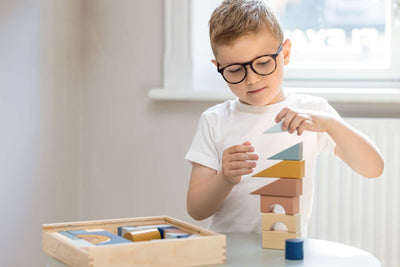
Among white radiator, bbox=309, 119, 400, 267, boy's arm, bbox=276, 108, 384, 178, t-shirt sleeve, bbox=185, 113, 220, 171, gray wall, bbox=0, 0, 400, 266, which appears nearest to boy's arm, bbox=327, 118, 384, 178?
boy's arm, bbox=276, 108, 384, 178

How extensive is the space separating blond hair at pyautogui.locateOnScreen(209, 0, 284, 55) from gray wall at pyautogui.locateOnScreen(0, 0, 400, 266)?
0.95 meters

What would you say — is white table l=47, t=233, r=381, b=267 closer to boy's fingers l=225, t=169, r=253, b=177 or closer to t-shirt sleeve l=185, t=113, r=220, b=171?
boy's fingers l=225, t=169, r=253, b=177

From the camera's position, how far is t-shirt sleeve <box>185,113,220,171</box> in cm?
176

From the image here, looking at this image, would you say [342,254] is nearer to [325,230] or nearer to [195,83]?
[325,230]

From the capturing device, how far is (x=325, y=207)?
2521 millimetres

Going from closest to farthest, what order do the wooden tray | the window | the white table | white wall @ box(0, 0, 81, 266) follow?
1. the wooden tray
2. the white table
3. white wall @ box(0, 0, 81, 266)
4. the window

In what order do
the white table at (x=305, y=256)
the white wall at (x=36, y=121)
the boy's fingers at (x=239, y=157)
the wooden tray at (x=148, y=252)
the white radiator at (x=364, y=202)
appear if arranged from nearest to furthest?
the wooden tray at (x=148, y=252) < the white table at (x=305, y=256) < the boy's fingers at (x=239, y=157) < the white wall at (x=36, y=121) < the white radiator at (x=364, y=202)

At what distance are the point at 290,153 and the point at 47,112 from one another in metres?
1.35

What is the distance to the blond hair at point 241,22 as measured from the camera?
1614 mm

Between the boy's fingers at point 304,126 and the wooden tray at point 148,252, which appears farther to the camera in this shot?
the boy's fingers at point 304,126

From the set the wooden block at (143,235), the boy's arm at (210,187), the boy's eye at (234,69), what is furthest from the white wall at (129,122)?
the wooden block at (143,235)

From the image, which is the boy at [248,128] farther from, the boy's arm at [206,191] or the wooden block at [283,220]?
the wooden block at [283,220]

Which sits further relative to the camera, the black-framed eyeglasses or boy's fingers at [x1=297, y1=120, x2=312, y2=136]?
the black-framed eyeglasses

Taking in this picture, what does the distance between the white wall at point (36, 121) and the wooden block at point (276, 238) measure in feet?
3.63
